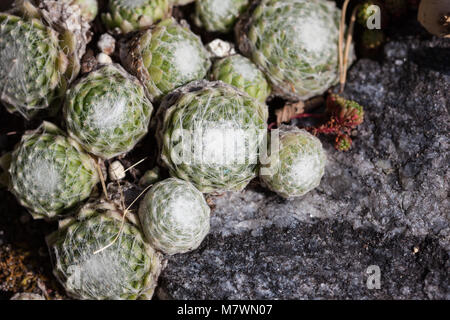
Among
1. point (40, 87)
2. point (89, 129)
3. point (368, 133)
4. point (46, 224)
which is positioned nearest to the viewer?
point (89, 129)

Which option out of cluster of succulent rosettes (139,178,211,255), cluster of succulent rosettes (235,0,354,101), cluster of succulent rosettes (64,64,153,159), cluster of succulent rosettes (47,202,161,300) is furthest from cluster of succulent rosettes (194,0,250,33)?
cluster of succulent rosettes (47,202,161,300)

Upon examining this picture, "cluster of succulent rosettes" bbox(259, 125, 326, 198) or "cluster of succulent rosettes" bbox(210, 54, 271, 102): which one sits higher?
"cluster of succulent rosettes" bbox(210, 54, 271, 102)

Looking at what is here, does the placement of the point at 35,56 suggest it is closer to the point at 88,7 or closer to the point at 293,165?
the point at 88,7

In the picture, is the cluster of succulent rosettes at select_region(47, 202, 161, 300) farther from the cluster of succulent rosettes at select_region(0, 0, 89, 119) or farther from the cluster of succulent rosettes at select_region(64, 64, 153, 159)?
the cluster of succulent rosettes at select_region(0, 0, 89, 119)

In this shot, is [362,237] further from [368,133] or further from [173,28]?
[173,28]

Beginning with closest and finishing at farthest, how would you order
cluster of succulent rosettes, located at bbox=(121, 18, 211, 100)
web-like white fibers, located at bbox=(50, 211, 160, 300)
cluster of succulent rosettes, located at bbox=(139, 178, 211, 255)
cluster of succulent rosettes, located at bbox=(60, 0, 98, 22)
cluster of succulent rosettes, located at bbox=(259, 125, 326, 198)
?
1. cluster of succulent rosettes, located at bbox=(139, 178, 211, 255)
2. web-like white fibers, located at bbox=(50, 211, 160, 300)
3. cluster of succulent rosettes, located at bbox=(259, 125, 326, 198)
4. cluster of succulent rosettes, located at bbox=(121, 18, 211, 100)
5. cluster of succulent rosettes, located at bbox=(60, 0, 98, 22)

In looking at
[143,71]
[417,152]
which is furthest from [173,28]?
[417,152]

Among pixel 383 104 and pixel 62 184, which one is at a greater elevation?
pixel 383 104

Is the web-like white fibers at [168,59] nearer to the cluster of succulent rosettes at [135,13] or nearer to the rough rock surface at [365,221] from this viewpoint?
the cluster of succulent rosettes at [135,13]
